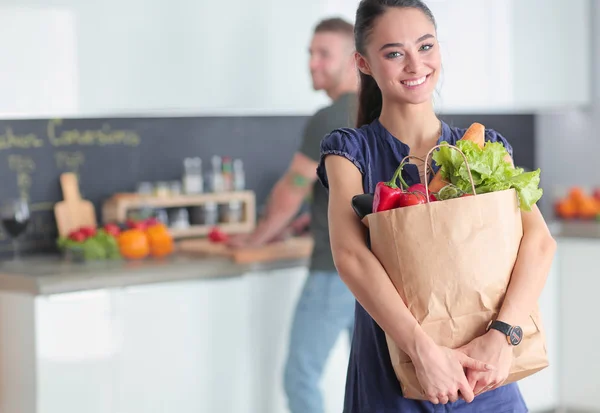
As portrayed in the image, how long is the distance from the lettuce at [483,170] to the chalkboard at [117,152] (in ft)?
7.31

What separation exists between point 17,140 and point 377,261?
87.6 inches

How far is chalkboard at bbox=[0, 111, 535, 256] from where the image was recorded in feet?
11.3

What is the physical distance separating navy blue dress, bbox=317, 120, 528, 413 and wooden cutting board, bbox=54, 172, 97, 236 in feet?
6.49

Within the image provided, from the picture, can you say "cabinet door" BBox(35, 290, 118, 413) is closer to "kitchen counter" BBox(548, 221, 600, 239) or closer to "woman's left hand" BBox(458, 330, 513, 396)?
"woman's left hand" BBox(458, 330, 513, 396)

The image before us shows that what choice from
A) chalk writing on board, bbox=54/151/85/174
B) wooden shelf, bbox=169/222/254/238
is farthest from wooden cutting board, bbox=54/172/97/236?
wooden shelf, bbox=169/222/254/238

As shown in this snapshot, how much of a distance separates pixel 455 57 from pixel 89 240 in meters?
1.67

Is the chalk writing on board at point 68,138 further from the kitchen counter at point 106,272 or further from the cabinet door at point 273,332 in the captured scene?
the cabinet door at point 273,332

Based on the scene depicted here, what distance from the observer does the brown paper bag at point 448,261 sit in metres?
1.48

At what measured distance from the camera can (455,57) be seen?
3934 mm

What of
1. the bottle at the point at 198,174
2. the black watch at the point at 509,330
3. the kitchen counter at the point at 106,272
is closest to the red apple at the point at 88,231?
the kitchen counter at the point at 106,272

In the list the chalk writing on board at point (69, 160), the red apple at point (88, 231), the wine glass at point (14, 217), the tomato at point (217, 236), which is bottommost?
the tomato at point (217, 236)

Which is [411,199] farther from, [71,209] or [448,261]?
[71,209]

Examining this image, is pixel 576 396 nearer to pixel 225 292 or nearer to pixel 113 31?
pixel 225 292

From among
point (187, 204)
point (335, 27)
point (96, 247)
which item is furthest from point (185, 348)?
point (335, 27)
